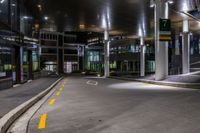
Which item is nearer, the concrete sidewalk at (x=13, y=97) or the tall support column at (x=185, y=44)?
the concrete sidewalk at (x=13, y=97)

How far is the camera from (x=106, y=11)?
99.4 feet

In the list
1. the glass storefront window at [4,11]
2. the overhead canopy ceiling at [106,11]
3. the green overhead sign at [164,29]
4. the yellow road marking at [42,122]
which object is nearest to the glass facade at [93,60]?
the overhead canopy ceiling at [106,11]

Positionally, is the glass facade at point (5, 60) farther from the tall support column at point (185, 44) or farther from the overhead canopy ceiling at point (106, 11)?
the tall support column at point (185, 44)

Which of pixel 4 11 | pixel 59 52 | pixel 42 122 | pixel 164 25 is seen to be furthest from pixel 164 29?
pixel 59 52

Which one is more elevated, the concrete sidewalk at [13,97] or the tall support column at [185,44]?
the tall support column at [185,44]

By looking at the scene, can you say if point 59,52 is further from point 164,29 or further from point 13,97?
point 13,97

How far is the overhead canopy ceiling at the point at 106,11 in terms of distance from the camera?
86.5 ft

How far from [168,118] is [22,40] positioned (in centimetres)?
2057

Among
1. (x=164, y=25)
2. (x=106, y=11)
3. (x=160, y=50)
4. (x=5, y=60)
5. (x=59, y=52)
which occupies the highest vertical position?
(x=106, y=11)

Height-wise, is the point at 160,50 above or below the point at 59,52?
below

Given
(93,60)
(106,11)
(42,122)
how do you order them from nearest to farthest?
(42,122)
(106,11)
(93,60)

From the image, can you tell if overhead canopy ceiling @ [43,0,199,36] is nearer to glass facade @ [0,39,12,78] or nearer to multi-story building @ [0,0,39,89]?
multi-story building @ [0,0,39,89]

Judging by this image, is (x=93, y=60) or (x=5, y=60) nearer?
(x=5, y=60)

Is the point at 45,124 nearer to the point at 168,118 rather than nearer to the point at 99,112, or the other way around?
the point at 99,112
